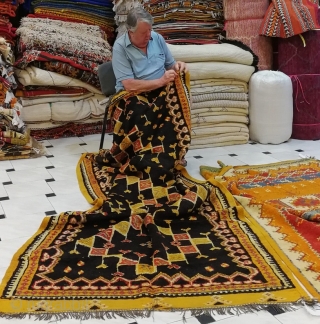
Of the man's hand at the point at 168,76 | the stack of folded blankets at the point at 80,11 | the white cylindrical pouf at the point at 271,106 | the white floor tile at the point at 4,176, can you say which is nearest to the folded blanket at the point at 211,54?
the white cylindrical pouf at the point at 271,106

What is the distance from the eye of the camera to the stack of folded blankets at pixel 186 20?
4.69 metres

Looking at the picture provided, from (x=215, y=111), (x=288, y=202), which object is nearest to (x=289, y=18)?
(x=215, y=111)

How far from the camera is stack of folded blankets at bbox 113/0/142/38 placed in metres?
4.94

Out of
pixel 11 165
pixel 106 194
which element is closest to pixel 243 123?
pixel 106 194

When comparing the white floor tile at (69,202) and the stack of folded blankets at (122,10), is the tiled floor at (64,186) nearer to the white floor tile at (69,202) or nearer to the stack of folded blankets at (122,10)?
the white floor tile at (69,202)

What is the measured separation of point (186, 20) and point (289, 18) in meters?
0.93

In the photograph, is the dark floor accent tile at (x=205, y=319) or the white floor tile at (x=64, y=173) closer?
the dark floor accent tile at (x=205, y=319)

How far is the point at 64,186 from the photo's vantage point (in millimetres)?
3545

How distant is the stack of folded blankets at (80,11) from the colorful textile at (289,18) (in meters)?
1.65

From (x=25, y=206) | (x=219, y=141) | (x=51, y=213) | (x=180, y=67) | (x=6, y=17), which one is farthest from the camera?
(x=6, y=17)

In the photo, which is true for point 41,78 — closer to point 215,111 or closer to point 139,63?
point 139,63

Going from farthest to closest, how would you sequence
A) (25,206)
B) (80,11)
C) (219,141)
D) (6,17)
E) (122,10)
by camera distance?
1. (80,11)
2. (122,10)
3. (6,17)
4. (219,141)
5. (25,206)

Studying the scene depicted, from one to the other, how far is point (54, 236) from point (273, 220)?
3.94 feet

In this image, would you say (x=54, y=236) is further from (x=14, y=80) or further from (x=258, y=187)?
(x=14, y=80)
